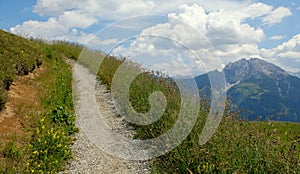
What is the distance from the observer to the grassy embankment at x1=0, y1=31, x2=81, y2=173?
8.16m

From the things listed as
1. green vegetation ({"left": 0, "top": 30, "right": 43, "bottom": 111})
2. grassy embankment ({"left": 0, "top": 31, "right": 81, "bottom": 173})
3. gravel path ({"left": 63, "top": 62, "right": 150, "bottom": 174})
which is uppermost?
green vegetation ({"left": 0, "top": 30, "right": 43, "bottom": 111})

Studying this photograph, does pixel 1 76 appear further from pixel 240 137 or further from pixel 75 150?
pixel 240 137

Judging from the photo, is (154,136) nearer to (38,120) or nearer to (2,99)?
(38,120)

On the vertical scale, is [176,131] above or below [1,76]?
below

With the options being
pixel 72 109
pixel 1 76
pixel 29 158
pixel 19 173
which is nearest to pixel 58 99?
pixel 72 109

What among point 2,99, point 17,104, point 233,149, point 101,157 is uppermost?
point 2,99

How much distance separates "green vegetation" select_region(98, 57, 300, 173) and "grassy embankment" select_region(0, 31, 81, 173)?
255 centimetres

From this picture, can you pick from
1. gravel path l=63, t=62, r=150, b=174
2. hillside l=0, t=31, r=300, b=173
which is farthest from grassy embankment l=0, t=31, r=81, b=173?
gravel path l=63, t=62, r=150, b=174

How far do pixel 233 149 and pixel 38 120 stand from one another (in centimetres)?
622

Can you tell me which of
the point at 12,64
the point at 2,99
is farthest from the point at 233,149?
the point at 12,64

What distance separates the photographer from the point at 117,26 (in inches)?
362

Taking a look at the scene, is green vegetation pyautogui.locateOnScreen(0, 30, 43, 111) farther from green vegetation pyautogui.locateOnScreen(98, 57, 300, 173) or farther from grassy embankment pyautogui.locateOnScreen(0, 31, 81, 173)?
green vegetation pyautogui.locateOnScreen(98, 57, 300, 173)

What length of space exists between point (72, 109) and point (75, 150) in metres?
3.79

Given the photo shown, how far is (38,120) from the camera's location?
34.3 ft
